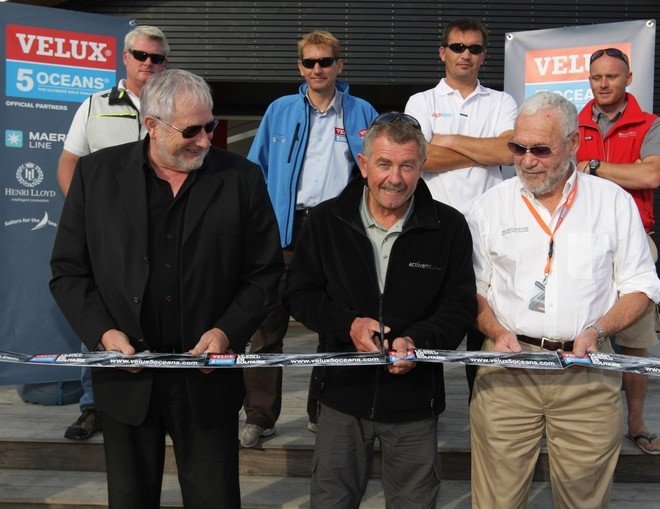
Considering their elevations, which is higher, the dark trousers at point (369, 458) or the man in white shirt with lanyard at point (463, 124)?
the man in white shirt with lanyard at point (463, 124)

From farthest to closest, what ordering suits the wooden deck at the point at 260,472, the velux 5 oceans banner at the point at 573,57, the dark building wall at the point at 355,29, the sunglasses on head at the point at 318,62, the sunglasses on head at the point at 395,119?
1. the dark building wall at the point at 355,29
2. the velux 5 oceans banner at the point at 573,57
3. the sunglasses on head at the point at 318,62
4. the wooden deck at the point at 260,472
5. the sunglasses on head at the point at 395,119

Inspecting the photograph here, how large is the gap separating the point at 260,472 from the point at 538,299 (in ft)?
7.13

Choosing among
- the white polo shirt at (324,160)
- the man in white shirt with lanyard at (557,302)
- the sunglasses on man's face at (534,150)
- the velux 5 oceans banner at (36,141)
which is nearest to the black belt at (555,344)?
the man in white shirt with lanyard at (557,302)

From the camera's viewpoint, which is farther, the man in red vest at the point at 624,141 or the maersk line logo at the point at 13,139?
the maersk line logo at the point at 13,139

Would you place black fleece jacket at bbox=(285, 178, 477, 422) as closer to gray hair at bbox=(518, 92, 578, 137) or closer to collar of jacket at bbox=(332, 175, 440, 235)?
collar of jacket at bbox=(332, 175, 440, 235)

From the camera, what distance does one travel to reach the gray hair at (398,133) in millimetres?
3059

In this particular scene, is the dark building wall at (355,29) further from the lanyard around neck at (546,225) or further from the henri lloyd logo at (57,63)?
the lanyard around neck at (546,225)

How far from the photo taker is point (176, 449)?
309 centimetres

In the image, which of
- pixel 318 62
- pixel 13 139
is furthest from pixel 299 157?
pixel 13 139

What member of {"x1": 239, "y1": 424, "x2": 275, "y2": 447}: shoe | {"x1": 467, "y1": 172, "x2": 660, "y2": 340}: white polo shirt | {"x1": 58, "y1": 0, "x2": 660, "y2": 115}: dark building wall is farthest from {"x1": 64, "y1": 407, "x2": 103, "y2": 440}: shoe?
{"x1": 58, "y1": 0, "x2": 660, "y2": 115}: dark building wall

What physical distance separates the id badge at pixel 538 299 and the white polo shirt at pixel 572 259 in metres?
0.01

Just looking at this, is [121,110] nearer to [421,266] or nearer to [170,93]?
[170,93]

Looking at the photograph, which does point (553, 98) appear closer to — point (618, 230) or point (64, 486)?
point (618, 230)

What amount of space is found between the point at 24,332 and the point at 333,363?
3.14 metres
